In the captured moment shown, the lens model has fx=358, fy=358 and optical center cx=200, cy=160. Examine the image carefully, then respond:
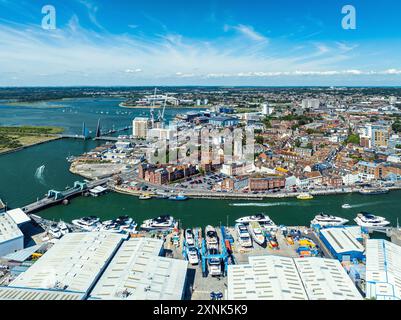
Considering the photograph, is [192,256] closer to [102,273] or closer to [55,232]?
[102,273]

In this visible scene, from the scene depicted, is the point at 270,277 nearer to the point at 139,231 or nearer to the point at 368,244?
the point at 368,244

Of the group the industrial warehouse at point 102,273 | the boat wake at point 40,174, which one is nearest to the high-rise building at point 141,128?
the boat wake at point 40,174

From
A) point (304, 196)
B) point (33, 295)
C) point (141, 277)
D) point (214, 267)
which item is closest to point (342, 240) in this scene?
point (214, 267)

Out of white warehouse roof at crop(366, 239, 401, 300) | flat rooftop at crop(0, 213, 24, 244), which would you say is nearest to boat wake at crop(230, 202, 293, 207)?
white warehouse roof at crop(366, 239, 401, 300)

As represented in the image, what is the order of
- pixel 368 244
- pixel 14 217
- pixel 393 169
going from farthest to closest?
1. pixel 393 169
2. pixel 14 217
3. pixel 368 244
